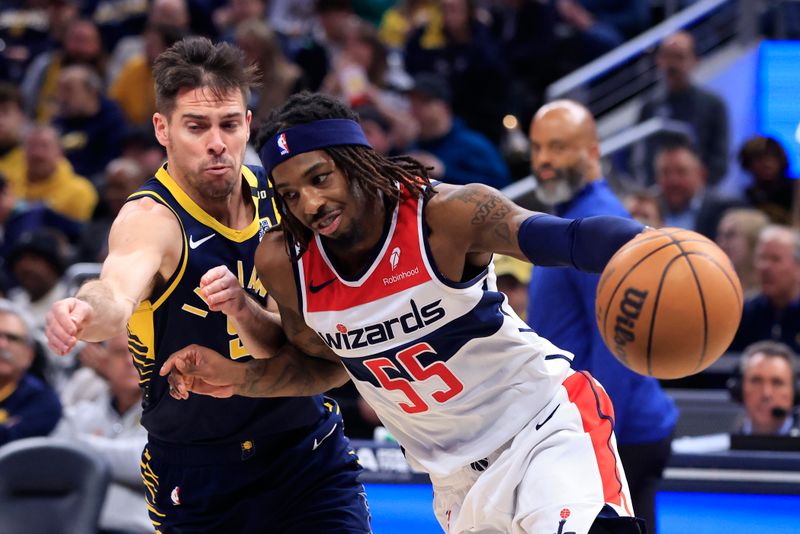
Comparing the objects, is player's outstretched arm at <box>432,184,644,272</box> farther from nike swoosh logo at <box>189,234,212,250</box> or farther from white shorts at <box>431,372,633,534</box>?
nike swoosh logo at <box>189,234,212,250</box>

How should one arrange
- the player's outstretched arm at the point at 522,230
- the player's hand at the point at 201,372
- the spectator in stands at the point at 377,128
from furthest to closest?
the spectator in stands at the point at 377,128
the player's hand at the point at 201,372
the player's outstretched arm at the point at 522,230

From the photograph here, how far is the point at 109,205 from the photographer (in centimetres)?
901

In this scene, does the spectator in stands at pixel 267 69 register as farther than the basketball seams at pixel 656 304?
Yes

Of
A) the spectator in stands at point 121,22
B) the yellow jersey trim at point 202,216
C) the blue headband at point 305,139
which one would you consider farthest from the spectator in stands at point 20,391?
the spectator in stands at point 121,22

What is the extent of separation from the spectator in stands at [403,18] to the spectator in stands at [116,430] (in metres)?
5.07

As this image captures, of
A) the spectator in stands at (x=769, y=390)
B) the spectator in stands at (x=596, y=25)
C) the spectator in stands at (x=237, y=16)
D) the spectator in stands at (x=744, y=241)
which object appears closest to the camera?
the spectator in stands at (x=769, y=390)

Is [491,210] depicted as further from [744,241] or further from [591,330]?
[744,241]

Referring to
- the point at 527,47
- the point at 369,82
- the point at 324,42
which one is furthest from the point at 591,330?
the point at 324,42

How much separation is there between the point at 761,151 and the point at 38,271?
5154 millimetres

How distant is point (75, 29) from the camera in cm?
1125

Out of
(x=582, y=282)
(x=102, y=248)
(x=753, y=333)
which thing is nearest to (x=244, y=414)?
(x=582, y=282)

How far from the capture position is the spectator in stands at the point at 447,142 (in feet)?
30.0

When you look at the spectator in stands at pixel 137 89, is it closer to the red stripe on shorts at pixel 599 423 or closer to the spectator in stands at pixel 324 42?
the spectator in stands at pixel 324 42

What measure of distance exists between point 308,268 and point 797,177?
5741 millimetres
